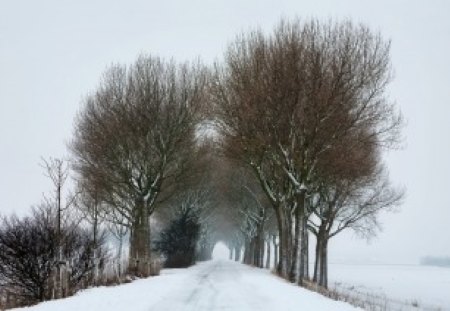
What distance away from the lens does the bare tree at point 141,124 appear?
36000mm

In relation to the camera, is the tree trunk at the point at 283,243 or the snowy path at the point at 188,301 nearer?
the snowy path at the point at 188,301

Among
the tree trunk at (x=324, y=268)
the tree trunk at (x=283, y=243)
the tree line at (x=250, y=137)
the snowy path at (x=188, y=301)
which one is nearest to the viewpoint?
the snowy path at (x=188, y=301)

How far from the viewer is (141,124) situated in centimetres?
3647

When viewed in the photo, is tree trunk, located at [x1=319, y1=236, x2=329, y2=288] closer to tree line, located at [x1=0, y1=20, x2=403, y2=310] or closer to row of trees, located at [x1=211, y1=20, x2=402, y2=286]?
tree line, located at [x1=0, y1=20, x2=403, y2=310]

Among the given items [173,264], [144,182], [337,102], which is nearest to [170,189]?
[173,264]

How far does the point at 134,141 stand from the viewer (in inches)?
1464

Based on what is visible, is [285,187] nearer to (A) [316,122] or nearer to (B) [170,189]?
(A) [316,122]

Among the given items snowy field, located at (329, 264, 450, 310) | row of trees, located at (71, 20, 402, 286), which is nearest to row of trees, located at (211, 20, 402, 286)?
row of trees, located at (71, 20, 402, 286)

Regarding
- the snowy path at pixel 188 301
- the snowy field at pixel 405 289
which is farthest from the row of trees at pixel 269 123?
Result: the snowy path at pixel 188 301

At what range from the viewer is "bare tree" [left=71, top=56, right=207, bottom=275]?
36000 millimetres

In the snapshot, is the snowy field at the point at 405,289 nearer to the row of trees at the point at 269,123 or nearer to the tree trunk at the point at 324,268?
the tree trunk at the point at 324,268

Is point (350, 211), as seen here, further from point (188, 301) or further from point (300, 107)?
point (188, 301)

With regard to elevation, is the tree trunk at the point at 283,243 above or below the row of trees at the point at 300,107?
below

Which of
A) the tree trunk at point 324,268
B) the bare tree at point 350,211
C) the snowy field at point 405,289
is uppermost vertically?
the bare tree at point 350,211
